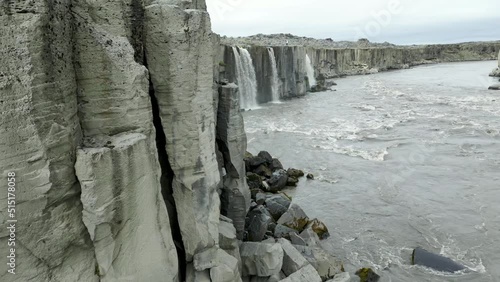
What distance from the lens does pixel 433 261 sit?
10703 millimetres

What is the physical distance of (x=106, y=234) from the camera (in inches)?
213

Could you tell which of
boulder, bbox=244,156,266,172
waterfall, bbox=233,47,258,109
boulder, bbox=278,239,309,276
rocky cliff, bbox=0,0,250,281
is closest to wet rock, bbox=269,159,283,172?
boulder, bbox=244,156,266,172

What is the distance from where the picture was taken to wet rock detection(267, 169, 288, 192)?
16.4 metres

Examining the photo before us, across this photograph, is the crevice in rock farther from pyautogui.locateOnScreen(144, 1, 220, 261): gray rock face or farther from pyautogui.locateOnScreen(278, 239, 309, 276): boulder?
pyautogui.locateOnScreen(278, 239, 309, 276): boulder

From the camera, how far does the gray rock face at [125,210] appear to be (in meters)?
5.20

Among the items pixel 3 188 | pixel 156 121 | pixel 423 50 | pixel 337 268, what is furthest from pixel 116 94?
pixel 423 50

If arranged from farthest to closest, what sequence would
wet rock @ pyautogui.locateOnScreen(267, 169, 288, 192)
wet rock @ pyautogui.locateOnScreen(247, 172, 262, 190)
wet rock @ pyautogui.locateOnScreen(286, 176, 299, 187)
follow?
wet rock @ pyautogui.locateOnScreen(286, 176, 299, 187), wet rock @ pyautogui.locateOnScreen(267, 169, 288, 192), wet rock @ pyautogui.locateOnScreen(247, 172, 262, 190)

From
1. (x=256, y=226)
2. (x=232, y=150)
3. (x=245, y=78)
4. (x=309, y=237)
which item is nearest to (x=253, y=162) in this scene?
(x=309, y=237)

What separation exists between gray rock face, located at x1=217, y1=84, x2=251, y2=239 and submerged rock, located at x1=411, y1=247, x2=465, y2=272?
16.2ft

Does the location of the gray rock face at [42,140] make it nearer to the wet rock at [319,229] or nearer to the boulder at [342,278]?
the boulder at [342,278]

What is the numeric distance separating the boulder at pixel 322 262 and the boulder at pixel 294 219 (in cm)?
206

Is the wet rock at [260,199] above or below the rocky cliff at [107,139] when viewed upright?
below

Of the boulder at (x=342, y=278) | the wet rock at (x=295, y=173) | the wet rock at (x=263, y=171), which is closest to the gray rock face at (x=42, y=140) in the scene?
the boulder at (x=342, y=278)

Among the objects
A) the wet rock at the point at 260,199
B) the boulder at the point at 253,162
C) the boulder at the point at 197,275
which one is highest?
the boulder at the point at 197,275
